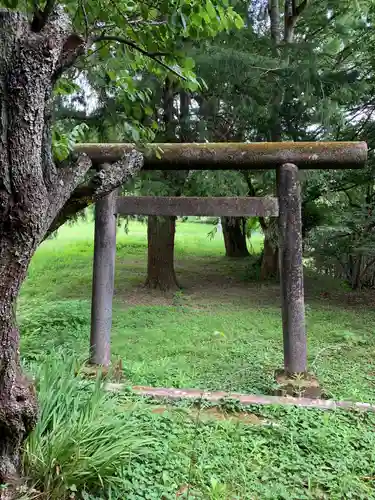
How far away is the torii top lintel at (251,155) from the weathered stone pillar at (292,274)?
0.40 feet

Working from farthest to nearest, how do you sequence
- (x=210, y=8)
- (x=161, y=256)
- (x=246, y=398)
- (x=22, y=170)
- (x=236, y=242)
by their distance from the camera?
1. (x=236, y=242)
2. (x=161, y=256)
3. (x=246, y=398)
4. (x=210, y=8)
5. (x=22, y=170)

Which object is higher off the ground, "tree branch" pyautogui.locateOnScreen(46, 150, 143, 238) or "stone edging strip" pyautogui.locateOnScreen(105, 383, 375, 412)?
"tree branch" pyautogui.locateOnScreen(46, 150, 143, 238)

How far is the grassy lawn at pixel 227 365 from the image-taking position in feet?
6.93

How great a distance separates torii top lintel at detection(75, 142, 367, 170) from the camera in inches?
132

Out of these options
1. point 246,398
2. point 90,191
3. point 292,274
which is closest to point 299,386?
point 246,398

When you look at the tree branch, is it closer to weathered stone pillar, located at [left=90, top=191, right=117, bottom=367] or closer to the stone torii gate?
the stone torii gate

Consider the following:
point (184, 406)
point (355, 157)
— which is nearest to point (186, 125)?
point (355, 157)

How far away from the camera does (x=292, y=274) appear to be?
11.3ft

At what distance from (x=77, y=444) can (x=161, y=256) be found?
20.2 feet

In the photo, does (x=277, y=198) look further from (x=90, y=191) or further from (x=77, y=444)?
(x=77, y=444)

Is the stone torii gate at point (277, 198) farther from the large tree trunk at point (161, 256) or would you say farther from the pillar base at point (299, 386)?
the large tree trunk at point (161, 256)

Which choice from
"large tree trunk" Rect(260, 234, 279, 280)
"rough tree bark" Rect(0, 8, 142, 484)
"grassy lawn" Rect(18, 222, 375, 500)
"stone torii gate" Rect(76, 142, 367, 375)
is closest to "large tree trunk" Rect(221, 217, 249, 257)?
"grassy lawn" Rect(18, 222, 375, 500)

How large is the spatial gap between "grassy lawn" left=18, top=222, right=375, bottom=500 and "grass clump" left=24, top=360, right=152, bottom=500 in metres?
0.11

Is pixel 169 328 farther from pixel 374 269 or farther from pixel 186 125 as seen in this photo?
pixel 374 269
